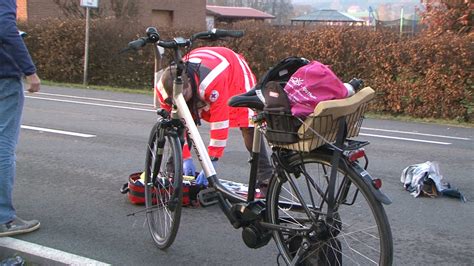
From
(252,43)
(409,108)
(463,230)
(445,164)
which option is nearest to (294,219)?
(463,230)

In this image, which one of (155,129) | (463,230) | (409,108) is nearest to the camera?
(155,129)

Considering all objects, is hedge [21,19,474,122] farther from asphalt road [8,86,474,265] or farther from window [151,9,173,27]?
window [151,9,173,27]

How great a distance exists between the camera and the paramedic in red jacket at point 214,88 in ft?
14.5

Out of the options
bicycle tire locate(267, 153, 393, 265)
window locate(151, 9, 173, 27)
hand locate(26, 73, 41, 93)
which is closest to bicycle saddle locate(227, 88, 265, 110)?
bicycle tire locate(267, 153, 393, 265)

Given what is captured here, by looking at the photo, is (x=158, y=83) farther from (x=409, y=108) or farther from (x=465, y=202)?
(x=409, y=108)

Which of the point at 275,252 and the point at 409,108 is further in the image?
the point at 409,108

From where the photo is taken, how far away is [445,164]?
24.5ft

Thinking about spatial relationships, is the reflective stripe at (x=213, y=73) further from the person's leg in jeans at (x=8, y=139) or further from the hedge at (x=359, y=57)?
the hedge at (x=359, y=57)

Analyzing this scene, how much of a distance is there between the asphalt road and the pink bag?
4.43 feet

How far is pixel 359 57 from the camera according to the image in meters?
15.0

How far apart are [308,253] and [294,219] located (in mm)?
230

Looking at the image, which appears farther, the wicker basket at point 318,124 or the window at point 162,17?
the window at point 162,17

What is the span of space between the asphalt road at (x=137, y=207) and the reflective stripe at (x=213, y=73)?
1.16 meters

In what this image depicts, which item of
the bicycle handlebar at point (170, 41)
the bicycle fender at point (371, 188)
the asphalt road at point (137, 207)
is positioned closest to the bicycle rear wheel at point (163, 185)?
the asphalt road at point (137, 207)
